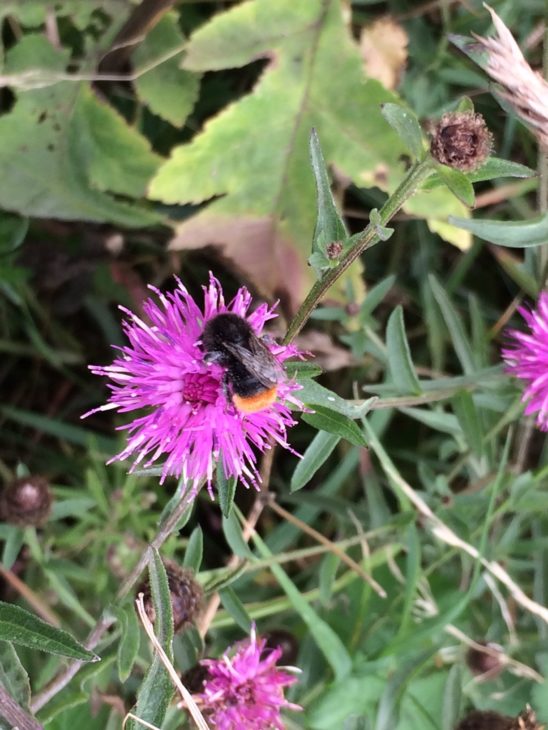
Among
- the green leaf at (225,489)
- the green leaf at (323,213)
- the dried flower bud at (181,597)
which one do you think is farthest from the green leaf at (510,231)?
the dried flower bud at (181,597)

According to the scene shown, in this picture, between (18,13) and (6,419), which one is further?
(6,419)

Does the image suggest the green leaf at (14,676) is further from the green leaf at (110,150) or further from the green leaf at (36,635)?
the green leaf at (110,150)

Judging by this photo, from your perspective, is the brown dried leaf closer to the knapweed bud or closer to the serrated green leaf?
the serrated green leaf

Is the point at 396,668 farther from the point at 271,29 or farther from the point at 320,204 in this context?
the point at 271,29

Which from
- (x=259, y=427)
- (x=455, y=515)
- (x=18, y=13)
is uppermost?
(x=18, y=13)

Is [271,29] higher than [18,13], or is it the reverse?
[18,13]

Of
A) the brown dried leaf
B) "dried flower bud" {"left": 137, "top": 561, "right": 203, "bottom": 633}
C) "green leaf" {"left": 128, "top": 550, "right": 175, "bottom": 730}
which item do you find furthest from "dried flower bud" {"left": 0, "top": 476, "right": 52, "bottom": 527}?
the brown dried leaf

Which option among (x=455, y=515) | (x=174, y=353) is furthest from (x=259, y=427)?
(x=455, y=515)
